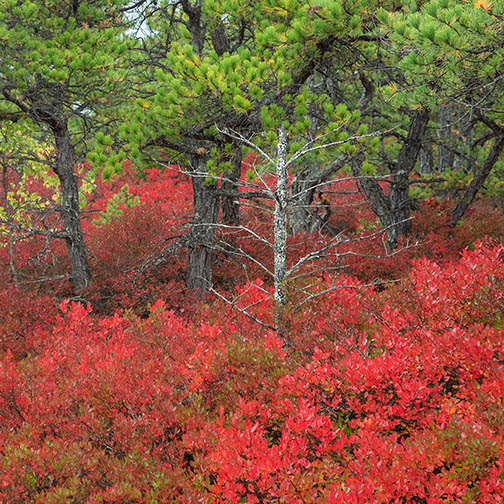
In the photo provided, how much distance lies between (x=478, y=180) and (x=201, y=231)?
5.07m

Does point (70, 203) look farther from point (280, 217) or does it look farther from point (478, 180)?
point (478, 180)

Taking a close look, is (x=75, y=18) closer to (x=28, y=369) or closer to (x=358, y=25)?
(x=358, y=25)

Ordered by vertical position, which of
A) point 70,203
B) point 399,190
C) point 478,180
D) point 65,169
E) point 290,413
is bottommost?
point 290,413

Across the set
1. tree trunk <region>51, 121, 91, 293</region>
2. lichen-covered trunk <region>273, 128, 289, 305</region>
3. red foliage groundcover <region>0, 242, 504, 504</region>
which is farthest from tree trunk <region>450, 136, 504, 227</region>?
tree trunk <region>51, 121, 91, 293</region>

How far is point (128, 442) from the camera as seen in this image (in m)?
3.29

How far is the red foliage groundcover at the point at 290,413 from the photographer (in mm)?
2549

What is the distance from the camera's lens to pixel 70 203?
7.42 m

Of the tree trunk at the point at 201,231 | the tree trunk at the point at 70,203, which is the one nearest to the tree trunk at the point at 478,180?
the tree trunk at the point at 201,231

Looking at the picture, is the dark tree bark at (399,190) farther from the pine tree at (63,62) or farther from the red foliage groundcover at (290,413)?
the pine tree at (63,62)

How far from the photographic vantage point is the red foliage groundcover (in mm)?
2549

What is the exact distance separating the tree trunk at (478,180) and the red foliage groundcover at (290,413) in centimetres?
421

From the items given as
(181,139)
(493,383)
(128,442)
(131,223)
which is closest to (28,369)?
(128,442)

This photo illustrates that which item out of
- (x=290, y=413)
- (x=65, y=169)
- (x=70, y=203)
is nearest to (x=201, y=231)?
(x=70, y=203)

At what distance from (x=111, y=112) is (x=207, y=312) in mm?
4268
